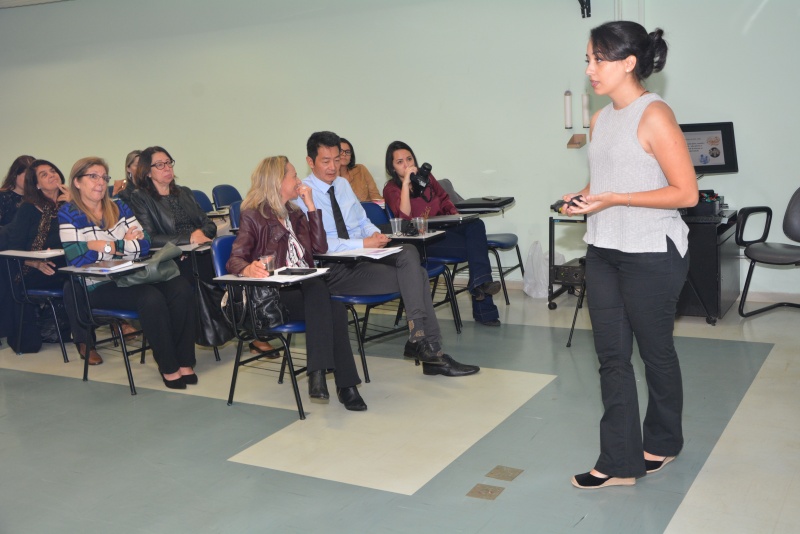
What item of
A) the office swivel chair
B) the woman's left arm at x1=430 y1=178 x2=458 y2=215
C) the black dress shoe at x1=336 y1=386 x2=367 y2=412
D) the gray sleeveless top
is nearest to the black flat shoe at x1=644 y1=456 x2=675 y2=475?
the gray sleeveless top

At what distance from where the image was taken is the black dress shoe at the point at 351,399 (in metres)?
4.06

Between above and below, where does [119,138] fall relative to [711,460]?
above

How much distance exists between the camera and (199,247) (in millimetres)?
4973

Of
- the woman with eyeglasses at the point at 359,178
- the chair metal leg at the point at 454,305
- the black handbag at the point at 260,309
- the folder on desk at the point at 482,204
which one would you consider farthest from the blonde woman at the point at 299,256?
the woman with eyeglasses at the point at 359,178

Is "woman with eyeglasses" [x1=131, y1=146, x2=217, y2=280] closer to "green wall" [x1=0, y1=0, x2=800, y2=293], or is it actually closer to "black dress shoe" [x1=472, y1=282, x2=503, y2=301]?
"black dress shoe" [x1=472, y1=282, x2=503, y2=301]

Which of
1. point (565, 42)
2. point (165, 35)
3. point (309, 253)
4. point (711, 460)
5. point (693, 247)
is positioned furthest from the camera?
point (165, 35)

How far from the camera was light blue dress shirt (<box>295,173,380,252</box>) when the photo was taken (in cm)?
471

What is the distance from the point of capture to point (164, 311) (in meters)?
4.59

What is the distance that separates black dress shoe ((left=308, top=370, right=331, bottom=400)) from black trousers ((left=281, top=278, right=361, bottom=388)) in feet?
0.09

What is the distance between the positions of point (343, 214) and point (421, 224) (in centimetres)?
48

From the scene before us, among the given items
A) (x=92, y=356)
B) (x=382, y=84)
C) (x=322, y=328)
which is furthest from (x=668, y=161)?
(x=382, y=84)

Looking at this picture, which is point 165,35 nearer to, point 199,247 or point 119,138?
point 119,138

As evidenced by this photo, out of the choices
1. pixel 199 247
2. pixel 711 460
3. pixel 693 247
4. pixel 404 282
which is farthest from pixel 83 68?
pixel 711 460

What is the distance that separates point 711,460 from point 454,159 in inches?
167
